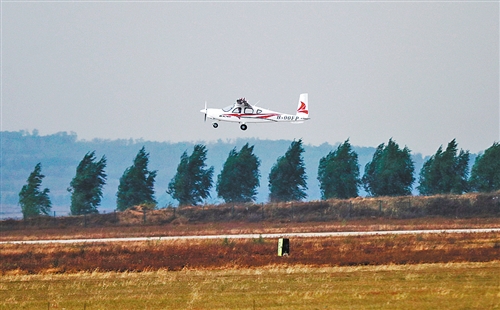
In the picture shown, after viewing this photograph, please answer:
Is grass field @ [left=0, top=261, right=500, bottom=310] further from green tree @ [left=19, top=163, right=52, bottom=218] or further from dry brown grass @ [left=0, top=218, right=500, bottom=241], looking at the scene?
green tree @ [left=19, top=163, right=52, bottom=218]

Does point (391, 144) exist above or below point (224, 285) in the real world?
above

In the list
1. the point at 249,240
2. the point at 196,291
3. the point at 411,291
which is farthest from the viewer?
the point at 249,240

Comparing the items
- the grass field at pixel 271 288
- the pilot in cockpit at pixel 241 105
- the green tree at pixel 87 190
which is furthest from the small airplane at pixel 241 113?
the green tree at pixel 87 190

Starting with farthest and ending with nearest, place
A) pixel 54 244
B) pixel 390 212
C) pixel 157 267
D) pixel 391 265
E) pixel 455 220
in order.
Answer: pixel 390 212
pixel 455 220
pixel 54 244
pixel 157 267
pixel 391 265

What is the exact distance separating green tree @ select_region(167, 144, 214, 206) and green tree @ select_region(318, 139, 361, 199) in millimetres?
14723

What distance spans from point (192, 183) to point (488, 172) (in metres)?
36.0

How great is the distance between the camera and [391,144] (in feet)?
365

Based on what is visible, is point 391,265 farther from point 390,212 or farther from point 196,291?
point 390,212

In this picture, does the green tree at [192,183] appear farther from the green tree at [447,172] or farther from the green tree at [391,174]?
the green tree at [447,172]

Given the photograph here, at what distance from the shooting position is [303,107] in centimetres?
7075

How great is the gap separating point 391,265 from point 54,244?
3012 cm

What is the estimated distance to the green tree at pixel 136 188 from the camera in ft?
359

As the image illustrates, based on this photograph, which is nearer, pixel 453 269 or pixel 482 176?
pixel 453 269

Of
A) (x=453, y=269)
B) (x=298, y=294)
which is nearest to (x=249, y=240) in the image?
(x=453, y=269)
